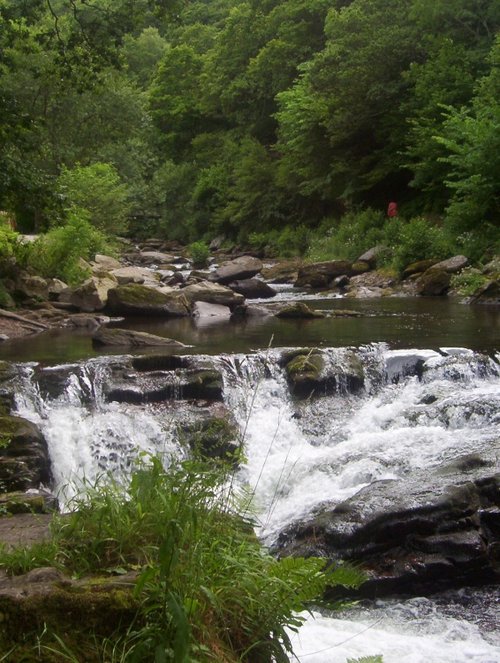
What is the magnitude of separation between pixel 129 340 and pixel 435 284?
10.7 meters

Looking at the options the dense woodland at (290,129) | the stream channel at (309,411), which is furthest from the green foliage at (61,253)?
the stream channel at (309,411)

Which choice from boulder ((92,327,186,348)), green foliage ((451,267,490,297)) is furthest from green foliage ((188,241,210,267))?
boulder ((92,327,186,348))

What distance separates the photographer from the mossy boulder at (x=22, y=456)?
8234 mm

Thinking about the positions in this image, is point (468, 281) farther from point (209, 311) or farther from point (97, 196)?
point (97, 196)

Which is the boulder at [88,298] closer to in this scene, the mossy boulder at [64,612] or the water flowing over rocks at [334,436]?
the water flowing over rocks at [334,436]

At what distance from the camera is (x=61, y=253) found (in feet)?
65.0

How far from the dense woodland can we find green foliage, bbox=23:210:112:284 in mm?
1200

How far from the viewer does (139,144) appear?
4288 cm

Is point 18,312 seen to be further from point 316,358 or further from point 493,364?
point 493,364

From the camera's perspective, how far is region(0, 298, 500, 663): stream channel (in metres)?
8.16

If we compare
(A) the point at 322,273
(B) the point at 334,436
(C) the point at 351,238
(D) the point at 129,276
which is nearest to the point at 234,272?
(A) the point at 322,273

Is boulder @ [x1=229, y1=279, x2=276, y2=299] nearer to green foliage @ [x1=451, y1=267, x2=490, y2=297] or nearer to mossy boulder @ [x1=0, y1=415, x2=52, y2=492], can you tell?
green foliage @ [x1=451, y1=267, x2=490, y2=297]

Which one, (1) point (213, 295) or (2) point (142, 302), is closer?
(2) point (142, 302)

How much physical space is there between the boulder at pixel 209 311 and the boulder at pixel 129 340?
4.07m
